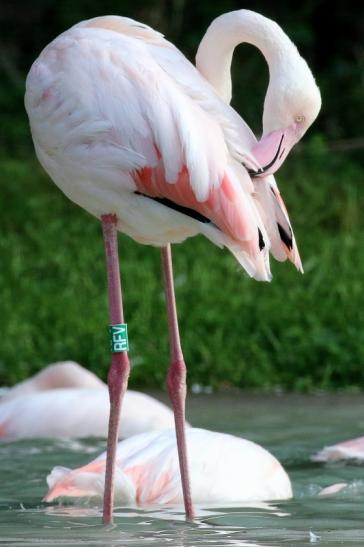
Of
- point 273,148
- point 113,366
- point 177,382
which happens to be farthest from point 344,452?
point 273,148

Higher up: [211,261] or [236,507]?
[211,261]

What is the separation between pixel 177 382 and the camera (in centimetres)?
405

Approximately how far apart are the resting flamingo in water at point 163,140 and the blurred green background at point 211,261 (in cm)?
247

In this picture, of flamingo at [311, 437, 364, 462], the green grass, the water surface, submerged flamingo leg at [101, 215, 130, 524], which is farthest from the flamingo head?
the green grass

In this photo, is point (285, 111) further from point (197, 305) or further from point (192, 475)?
point (197, 305)

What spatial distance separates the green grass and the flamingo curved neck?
2405 mm

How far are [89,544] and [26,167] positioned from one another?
657cm

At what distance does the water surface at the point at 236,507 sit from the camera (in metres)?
3.37

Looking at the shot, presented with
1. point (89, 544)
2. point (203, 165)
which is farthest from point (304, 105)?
point (89, 544)

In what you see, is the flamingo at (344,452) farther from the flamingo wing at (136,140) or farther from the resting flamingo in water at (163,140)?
the flamingo wing at (136,140)

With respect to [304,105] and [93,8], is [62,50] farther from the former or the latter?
[93,8]

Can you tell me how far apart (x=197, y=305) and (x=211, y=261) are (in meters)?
0.98

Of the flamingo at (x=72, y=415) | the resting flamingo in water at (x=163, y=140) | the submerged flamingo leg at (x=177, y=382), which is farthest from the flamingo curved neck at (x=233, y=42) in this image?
the flamingo at (x=72, y=415)

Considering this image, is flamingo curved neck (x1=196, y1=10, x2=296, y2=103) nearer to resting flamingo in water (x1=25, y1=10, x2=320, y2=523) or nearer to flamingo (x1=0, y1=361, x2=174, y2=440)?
resting flamingo in water (x1=25, y1=10, x2=320, y2=523)
